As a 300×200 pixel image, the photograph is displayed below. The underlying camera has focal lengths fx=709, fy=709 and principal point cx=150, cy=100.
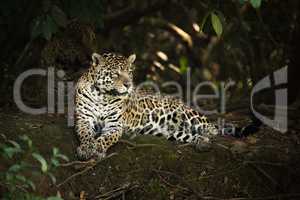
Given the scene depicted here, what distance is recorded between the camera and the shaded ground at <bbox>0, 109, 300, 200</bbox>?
24.5ft

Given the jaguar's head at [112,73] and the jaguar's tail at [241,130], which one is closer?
the jaguar's head at [112,73]

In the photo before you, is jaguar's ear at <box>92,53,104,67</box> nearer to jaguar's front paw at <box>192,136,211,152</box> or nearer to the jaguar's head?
the jaguar's head

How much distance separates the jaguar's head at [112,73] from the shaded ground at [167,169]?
0.64 metres

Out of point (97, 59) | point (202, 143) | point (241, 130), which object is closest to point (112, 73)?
point (97, 59)

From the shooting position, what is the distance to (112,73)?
8070 millimetres

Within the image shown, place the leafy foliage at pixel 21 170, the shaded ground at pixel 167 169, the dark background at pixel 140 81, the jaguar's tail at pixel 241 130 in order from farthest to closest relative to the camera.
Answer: the jaguar's tail at pixel 241 130
the shaded ground at pixel 167 169
the dark background at pixel 140 81
the leafy foliage at pixel 21 170

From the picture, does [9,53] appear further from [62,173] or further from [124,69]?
[62,173]

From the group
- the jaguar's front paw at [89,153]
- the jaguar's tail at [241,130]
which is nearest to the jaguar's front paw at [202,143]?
the jaguar's tail at [241,130]

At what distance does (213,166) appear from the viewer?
8.12m

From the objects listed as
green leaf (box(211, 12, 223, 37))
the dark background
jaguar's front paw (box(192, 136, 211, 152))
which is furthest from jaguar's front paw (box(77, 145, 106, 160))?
green leaf (box(211, 12, 223, 37))

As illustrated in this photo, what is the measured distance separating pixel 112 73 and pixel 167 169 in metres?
1.25

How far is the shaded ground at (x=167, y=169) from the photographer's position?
24.5 ft

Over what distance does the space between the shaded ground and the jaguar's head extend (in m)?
0.64

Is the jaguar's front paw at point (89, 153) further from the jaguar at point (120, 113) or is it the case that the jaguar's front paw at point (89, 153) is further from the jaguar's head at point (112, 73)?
the jaguar's head at point (112, 73)
